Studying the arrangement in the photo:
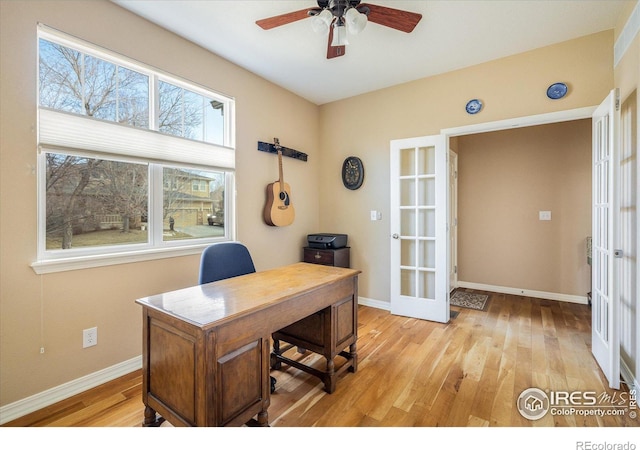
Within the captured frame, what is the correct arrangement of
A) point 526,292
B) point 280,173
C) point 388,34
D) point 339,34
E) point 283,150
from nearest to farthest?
point 339,34
point 388,34
point 280,173
point 283,150
point 526,292

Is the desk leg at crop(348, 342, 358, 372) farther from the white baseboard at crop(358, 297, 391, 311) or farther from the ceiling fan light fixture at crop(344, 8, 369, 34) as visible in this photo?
the ceiling fan light fixture at crop(344, 8, 369, 34)

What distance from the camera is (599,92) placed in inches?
103

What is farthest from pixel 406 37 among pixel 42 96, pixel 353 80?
pixel 42 96

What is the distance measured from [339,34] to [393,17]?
0.35 metres

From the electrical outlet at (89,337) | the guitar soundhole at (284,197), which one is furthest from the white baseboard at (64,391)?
the guitar soundhole at (284,197)

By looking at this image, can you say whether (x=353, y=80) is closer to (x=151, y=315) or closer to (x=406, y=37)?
(x=406, y=37)

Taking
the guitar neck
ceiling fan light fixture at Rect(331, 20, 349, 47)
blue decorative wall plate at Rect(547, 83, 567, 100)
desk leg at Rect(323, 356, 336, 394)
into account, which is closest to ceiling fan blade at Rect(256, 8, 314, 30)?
ceiling fan light fixture at Rect(331, 20, 349, 47)

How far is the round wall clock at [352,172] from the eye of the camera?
3.96 m

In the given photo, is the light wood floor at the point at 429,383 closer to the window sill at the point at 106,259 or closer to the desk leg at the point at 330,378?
the desk leg at the point at 330,378

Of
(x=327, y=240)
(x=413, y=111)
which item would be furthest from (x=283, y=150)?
(x=413, y=111)

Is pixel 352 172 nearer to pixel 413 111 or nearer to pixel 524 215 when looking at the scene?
pixel 413 111

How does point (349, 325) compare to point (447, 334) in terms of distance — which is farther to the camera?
point (447, 334)

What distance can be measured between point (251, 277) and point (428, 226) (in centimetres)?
219

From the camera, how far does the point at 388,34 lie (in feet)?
8.59
